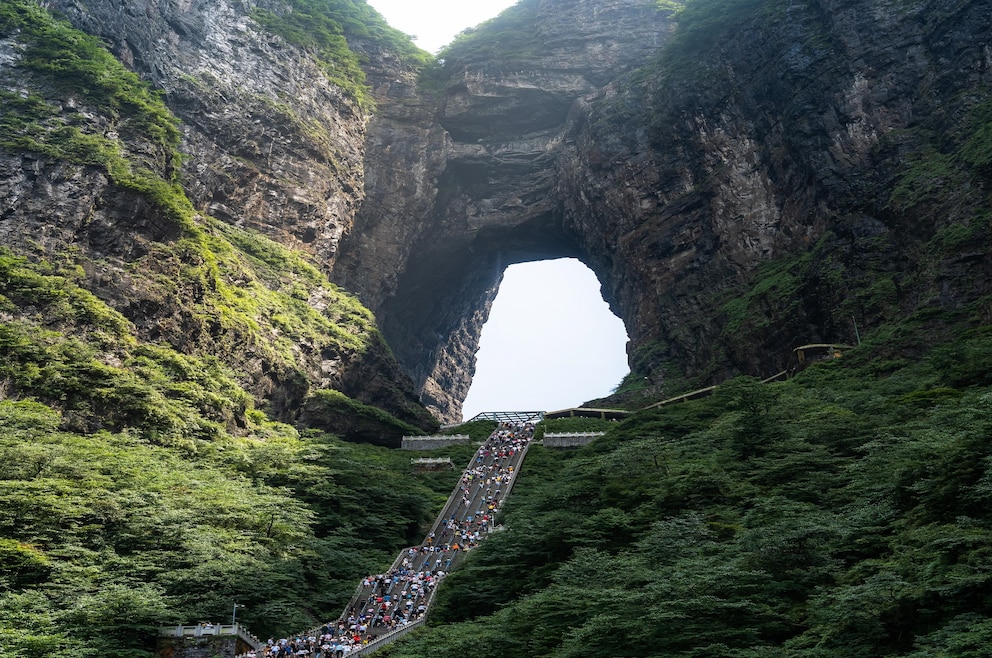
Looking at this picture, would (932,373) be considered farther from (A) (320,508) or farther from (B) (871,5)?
(B) (871,5)

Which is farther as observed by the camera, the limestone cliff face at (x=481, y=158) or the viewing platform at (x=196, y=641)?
the limestone cliff face at (x=481, y=158)

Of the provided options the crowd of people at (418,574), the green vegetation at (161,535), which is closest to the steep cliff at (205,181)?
the green vegetation at (161,535)

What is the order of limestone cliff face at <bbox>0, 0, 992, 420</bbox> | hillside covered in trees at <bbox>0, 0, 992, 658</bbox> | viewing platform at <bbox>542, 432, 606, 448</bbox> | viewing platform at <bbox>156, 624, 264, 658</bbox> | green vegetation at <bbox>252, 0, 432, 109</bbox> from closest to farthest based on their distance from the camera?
hillside covered in trees at <bbox>0, 0, 992, 658</bbox> → viewing platform at <bbox>156, 624, 264, 658</bbox> → limestone cliff face at <bbox>0, 0, 992, 420</bbox> → viewing platform at <bbox>542, 432, 606, 448</bbox> → green vegetation at <bbox>252, 0, 432, 109</bbox>

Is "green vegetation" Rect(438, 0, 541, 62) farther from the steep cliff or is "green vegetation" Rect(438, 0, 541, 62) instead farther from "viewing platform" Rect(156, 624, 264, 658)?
"viewing platform" Rect(156, 624, 264, 658)

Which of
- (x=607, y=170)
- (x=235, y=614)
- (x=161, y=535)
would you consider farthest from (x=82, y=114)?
(x=607, y=170)

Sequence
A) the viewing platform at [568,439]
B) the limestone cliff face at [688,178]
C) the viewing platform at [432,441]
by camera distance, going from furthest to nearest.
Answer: the viewing platform at [432,441] → the limestone cliff face at [688,178] → the viewing platform at [568,439]

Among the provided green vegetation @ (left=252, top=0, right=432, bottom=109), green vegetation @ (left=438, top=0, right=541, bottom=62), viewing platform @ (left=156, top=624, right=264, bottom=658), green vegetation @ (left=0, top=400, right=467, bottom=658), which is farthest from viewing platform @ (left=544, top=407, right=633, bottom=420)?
green vegetation @ (left=438, top=0, right=541, bottom=62)

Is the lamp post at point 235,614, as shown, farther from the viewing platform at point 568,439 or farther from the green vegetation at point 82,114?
the green vegetation at point 82,114
